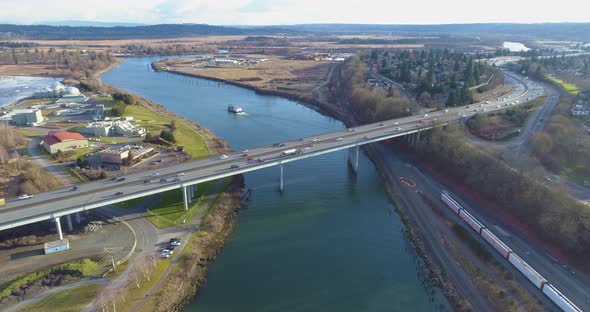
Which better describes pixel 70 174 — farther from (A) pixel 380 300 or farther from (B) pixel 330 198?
(A) pixel 380 300

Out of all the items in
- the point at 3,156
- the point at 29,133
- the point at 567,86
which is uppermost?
the point at 567,86

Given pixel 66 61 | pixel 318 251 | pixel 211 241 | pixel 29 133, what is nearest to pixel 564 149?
pixel 318 251

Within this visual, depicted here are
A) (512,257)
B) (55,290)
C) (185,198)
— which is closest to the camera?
(55,290)

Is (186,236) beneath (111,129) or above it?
beneath

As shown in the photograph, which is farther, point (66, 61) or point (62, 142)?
point (66, 61)

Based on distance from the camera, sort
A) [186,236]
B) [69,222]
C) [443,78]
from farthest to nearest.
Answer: [443,78] → [186,236] → [69,222]

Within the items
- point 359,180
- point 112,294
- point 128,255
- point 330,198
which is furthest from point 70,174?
point 359,180

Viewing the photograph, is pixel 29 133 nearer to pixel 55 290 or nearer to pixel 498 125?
pixel 55 290
